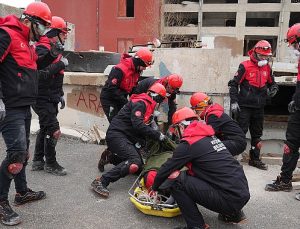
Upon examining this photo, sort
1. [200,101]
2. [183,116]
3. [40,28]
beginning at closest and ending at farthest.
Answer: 1. [40,28]
2. [183,116]
3. [200,101]

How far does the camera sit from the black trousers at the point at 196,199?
3.21 m

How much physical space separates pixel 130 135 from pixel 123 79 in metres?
1.30

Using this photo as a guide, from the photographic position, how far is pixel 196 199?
A: 129 inches

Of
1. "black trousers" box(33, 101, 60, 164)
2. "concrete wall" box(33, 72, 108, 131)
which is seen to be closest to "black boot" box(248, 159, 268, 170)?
"concrete wall" box(33, 72, 108, 131)

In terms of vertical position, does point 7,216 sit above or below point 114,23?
below

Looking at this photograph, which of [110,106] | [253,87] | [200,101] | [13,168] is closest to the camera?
[13,168]

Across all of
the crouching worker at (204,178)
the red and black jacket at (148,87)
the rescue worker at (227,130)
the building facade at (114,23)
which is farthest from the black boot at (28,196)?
the building facade at (114,23)

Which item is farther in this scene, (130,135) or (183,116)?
(130,135)

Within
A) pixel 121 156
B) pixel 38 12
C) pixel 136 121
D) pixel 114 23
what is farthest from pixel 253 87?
pixel 114 23

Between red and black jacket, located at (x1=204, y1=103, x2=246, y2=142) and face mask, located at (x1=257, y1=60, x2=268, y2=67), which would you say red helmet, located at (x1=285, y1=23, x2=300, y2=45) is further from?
red and black jacket, located at (x1=204, y1=103, x2=246, y2=142)

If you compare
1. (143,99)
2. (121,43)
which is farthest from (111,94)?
(121,43)

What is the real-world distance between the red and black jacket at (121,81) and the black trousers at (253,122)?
71.6 inches

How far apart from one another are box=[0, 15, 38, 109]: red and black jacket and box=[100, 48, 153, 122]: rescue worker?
7.08 ft

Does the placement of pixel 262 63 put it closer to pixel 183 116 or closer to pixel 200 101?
pixel 200 101
